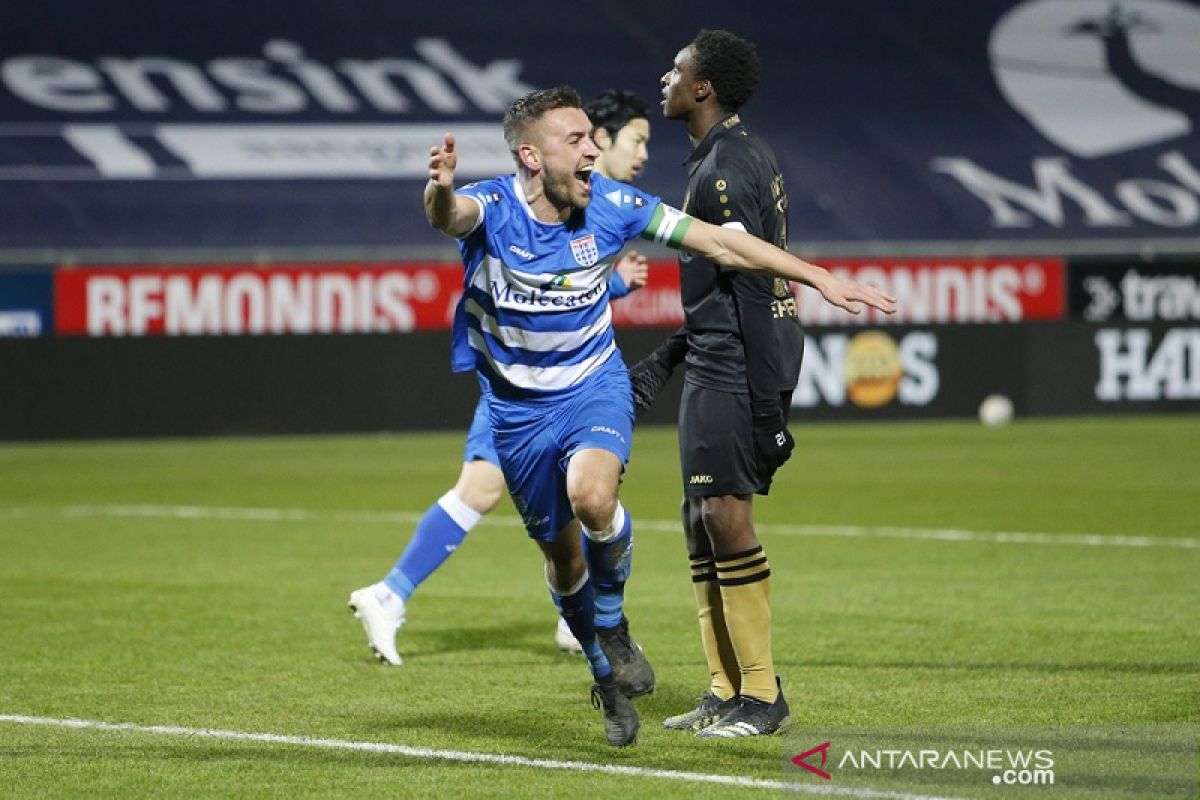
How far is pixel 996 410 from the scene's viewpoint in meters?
21.8

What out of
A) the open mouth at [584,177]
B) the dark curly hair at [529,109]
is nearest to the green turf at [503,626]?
the open mouth at [584,177]

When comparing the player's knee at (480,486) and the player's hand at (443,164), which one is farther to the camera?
the player's knee at (480,486)

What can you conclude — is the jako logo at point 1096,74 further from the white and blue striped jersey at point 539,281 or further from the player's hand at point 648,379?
the white and blue striped jersey at point 539,281

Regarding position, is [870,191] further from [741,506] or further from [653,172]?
[741,506]

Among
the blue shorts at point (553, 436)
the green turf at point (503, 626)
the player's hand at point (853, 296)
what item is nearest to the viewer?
the player's hand at point (853, 296)

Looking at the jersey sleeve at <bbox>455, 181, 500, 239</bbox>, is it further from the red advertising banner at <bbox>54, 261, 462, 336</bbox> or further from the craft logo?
the red advertising banner at <bbox>54, 261, 462, 336</bbox>

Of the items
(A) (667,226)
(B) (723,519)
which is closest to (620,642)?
(B) (723,519)

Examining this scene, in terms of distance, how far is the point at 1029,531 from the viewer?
12758 millimetres

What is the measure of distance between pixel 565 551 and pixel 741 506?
614 millimetres

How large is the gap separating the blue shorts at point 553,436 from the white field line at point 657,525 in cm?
613

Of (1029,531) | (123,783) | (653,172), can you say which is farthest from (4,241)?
(123,783)

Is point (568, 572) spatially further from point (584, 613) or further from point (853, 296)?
point (853, 296)

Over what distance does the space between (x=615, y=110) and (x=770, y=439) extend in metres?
2.63

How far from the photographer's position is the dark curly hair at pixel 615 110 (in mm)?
8750
